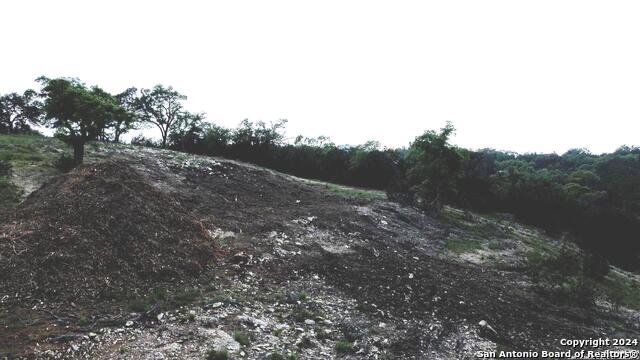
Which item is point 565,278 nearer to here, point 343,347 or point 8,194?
point 343,347

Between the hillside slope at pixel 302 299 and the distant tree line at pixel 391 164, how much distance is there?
4.97 meters

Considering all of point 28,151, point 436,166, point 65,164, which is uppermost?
point 436,166

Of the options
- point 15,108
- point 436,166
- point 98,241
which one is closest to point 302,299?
point 98,241

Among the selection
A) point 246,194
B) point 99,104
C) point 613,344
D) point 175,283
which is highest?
point 99,104

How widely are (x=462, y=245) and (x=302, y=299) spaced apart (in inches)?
623

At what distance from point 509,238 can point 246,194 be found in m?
20.0

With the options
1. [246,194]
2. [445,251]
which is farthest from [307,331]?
[246,194]

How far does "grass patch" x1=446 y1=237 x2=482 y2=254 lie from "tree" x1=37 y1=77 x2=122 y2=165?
22861 mm

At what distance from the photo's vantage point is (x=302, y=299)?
504 inches

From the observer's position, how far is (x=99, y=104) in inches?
974

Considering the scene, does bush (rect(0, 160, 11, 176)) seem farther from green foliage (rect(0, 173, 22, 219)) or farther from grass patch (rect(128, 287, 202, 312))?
grass patch (rect(128, 287, 202, 312))

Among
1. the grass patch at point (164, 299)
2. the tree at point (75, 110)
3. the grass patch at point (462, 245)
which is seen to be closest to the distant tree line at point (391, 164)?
the tree at point (75, 110)

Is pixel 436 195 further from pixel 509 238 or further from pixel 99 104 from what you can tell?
pixel 99 104

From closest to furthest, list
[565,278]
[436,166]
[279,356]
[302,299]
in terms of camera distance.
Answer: [279,356] < [302,299] < [565,278] < [436,166]
